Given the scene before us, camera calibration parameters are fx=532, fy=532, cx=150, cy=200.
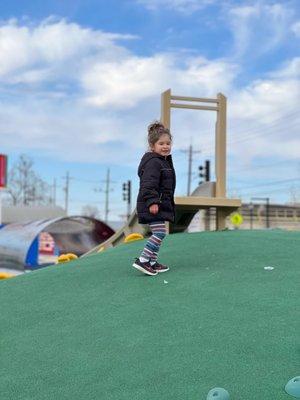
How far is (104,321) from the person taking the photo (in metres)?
3.82

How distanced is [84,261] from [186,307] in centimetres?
315

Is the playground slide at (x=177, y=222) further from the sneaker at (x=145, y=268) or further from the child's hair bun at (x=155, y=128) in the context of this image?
the child's hair bun at (x=155, y=128)

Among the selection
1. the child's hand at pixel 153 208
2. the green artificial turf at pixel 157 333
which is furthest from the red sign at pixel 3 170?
the child's hand at pixel 153 208

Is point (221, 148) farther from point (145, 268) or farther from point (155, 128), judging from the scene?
point (145, 268)

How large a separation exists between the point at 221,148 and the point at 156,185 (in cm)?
488

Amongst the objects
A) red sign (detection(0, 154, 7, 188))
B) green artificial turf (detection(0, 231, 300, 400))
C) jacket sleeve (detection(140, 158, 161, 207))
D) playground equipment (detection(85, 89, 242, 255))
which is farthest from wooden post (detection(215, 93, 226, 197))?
red sign (detection(0, 154, 7, 188))

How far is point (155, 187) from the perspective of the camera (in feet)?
16.2

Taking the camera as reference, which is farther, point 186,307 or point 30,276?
point 30,276

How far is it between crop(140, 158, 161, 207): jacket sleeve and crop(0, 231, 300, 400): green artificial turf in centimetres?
73

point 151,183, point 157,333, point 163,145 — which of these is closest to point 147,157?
point 163,145

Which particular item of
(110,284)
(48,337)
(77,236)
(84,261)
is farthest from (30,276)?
(77,236)

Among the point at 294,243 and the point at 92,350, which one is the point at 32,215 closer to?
the point at 294,243

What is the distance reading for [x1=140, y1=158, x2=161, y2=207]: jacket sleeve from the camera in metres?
4.92

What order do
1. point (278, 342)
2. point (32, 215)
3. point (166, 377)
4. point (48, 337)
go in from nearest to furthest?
point (166, 377) < point (278, 342) < point (48, 337) < point (32, 215)
